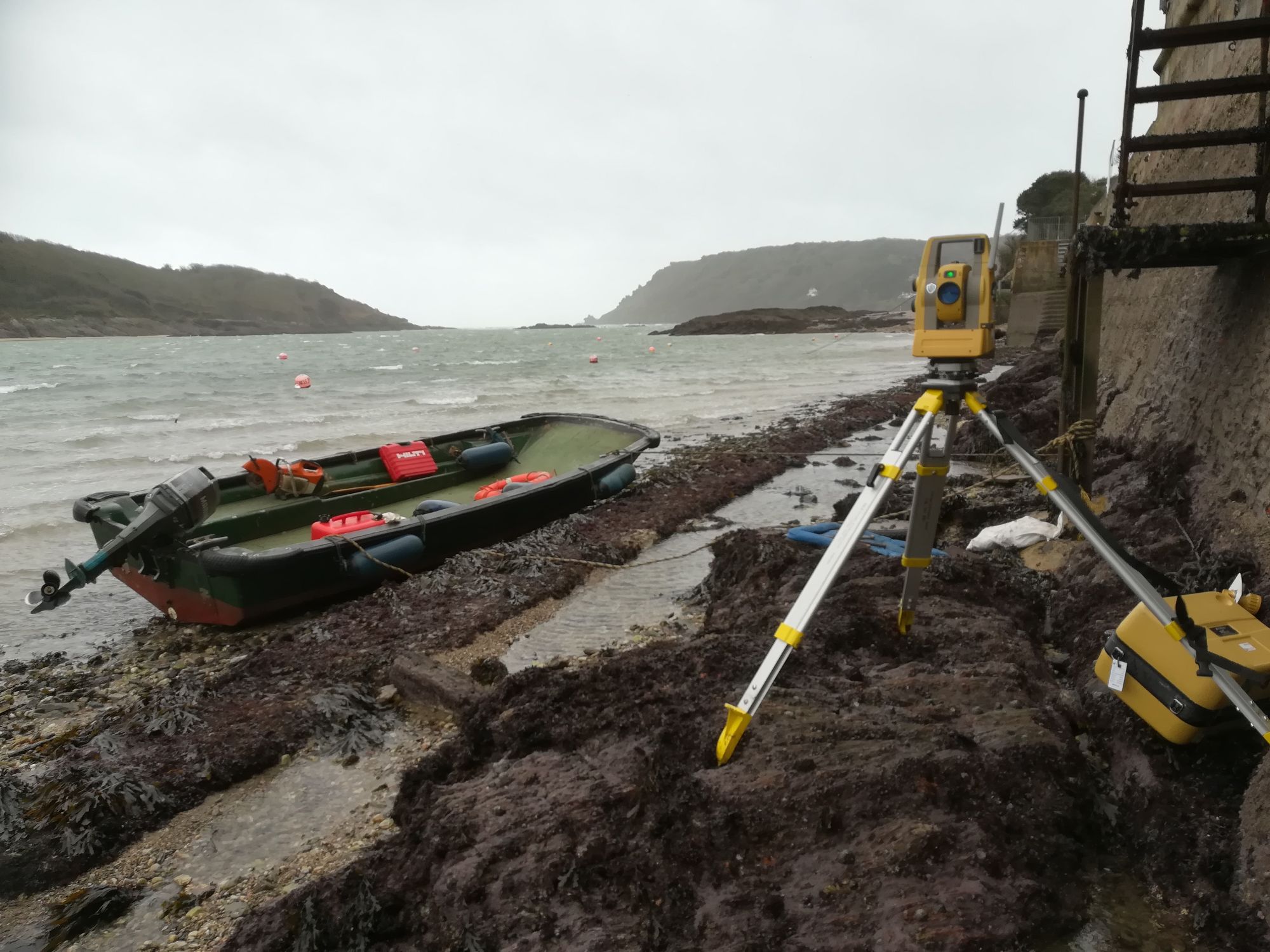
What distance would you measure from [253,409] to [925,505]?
28.3 metres

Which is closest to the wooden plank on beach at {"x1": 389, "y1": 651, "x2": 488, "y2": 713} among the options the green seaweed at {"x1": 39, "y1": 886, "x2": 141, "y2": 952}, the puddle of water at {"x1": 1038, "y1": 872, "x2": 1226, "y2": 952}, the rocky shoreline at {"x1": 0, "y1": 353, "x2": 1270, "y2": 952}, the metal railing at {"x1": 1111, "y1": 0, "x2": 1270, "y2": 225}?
the rocky shoreline at {"x1": 0, "y1": 353, "x2": 1270, "y2": 952}

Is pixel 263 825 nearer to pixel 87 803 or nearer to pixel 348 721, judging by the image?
pixel 348 721

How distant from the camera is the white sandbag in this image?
5766 millimetres

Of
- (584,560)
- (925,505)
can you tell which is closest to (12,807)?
(584,560)

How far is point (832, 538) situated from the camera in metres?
5.36

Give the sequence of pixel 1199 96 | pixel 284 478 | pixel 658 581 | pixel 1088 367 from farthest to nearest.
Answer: pixel 284 478
pixel 658 581
pixel 1088 367
pixel 1199 96

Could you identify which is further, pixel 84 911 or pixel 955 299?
pixel 84 911

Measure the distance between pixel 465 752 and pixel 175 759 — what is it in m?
2.43

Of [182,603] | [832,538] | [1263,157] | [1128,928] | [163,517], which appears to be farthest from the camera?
[182,603]

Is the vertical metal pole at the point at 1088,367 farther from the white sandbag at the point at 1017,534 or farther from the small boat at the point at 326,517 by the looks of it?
the small boat at the point at 326,517

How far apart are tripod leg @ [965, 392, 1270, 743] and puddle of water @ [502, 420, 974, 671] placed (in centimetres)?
385

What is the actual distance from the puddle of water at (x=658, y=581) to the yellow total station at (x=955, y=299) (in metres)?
3.88

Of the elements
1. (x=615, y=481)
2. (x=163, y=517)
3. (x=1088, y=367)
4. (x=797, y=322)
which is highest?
(x=797, y=322)

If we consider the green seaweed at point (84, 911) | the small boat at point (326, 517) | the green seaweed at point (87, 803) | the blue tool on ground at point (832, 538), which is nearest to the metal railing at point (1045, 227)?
the small boat at point (326, 517)
